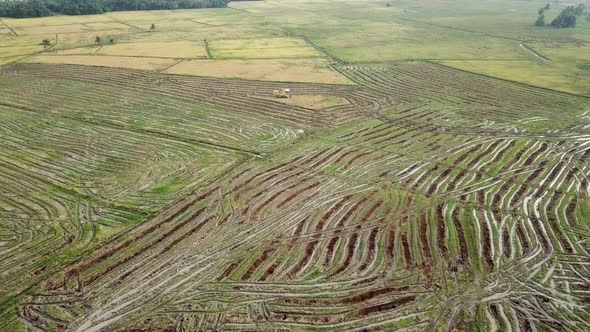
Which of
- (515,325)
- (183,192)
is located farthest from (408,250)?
(183,192)

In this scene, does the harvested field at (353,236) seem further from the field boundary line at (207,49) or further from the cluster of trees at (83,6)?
the cluster of trees at (83,6)

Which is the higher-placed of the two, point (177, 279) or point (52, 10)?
point (52, 10)

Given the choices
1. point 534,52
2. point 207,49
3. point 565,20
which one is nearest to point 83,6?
point 207,49

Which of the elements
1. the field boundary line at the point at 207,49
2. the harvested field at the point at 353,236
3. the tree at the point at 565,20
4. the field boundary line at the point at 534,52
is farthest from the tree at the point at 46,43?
the tree at the point at 565,20

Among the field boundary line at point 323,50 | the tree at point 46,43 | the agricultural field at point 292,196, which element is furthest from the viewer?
the tree at point 46,43

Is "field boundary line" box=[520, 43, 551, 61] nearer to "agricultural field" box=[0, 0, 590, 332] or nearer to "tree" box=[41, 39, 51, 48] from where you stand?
"agricultural field" box=[0, 0, 590, 332]

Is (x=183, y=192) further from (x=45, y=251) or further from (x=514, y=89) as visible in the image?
(x=514, y=89)
